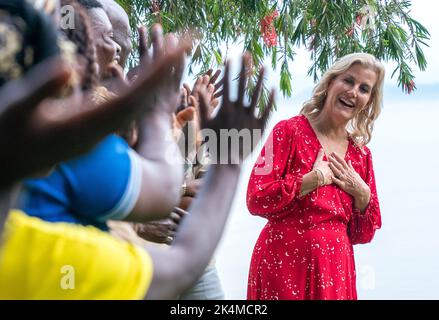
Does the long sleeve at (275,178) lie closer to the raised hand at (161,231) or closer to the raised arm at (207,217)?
the raised hand at (161,231)

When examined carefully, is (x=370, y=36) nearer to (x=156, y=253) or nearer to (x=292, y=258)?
(x=292, y=258)

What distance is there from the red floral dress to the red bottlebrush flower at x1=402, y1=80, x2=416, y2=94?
2962 millimetres

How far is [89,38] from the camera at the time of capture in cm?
121

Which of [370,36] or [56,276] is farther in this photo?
[370,36]

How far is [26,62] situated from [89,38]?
0.33 metres

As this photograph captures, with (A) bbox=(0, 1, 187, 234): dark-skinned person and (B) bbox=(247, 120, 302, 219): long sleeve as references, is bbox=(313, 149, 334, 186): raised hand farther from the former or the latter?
(A) bbox=(0, 1, 187, 234): dark-skinned person

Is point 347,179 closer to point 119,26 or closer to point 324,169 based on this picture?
point 324,169

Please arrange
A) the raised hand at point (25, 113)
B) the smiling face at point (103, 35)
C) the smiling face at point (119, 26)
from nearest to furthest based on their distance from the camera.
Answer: the raised hand at point (25, 113), the smiling face at point (103, 35), the smiling face at point (119, 26)

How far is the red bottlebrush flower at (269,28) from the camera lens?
19.8 feet

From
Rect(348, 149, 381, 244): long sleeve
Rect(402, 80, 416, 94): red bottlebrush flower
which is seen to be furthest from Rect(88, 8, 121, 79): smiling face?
Rect(402, 80, 416, 94): red bottlebrush flower

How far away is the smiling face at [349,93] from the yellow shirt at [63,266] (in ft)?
8.09

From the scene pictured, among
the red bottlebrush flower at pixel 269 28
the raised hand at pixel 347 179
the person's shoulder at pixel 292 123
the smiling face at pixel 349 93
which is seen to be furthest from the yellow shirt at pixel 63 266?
the red bottlebrush flower at pixel 269 28

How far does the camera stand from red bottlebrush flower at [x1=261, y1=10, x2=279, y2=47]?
604 cm
